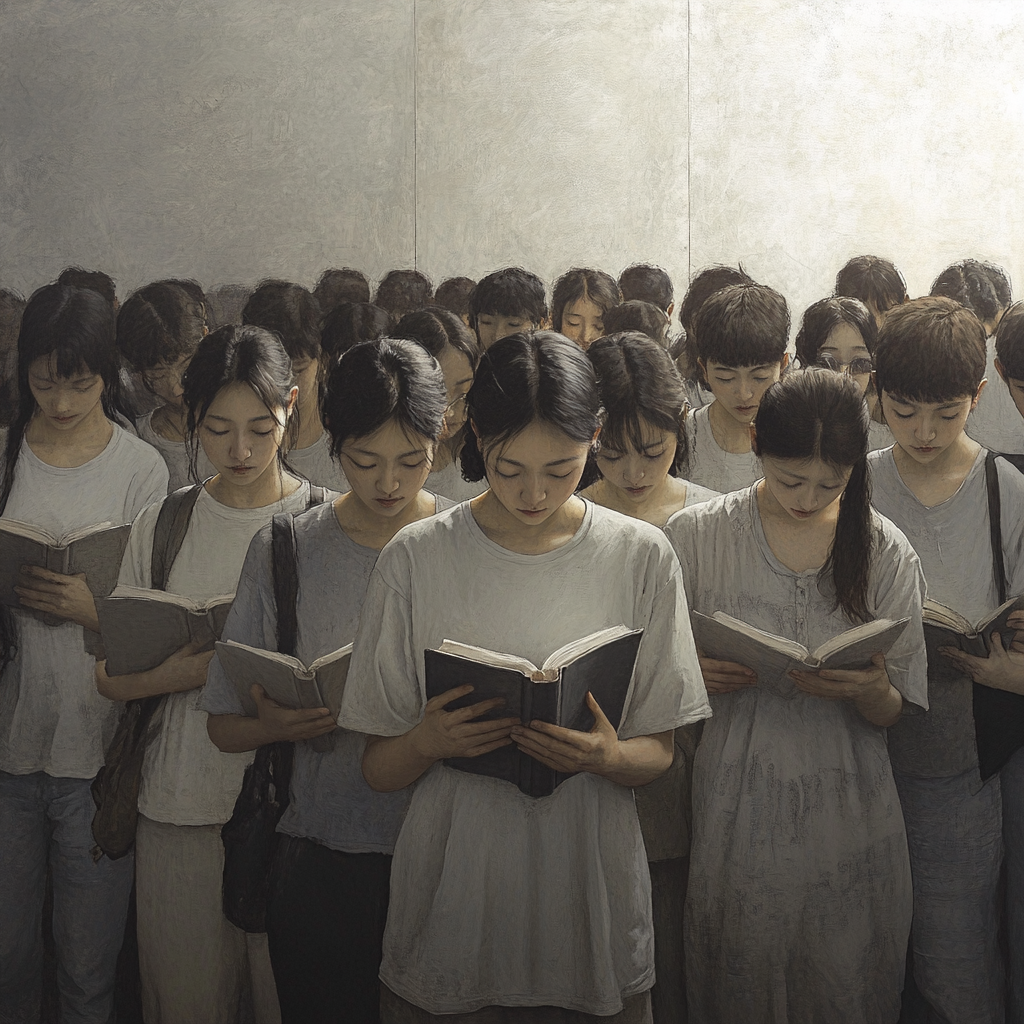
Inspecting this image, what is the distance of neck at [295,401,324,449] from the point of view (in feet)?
8.34

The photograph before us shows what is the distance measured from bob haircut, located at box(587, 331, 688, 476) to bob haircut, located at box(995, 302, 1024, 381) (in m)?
0.89

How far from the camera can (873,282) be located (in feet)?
9.46

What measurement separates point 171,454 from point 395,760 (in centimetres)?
94

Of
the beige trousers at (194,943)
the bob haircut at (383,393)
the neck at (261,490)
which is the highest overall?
the bob haircut at (383,393)

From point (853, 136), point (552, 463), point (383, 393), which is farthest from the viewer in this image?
point (853, 136)

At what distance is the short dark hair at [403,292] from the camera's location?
107 inches

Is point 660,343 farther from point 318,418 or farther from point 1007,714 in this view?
point 1007,714

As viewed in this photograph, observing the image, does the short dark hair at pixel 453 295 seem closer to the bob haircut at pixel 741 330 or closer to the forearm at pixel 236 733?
the bob haircut at pixel 741 330

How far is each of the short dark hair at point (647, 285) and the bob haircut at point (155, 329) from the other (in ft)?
3.39

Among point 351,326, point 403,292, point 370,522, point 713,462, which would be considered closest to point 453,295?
point 403,292

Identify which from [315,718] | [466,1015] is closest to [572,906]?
[466,1015]

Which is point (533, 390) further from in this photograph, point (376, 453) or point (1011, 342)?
point (1011, 342)

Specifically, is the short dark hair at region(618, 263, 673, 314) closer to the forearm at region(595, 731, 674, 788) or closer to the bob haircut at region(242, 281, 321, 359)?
the bob haircut at region(242, 281, 321, 359)

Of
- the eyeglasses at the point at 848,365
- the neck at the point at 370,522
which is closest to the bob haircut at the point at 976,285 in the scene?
the eyeglasses at the point at 848,365
